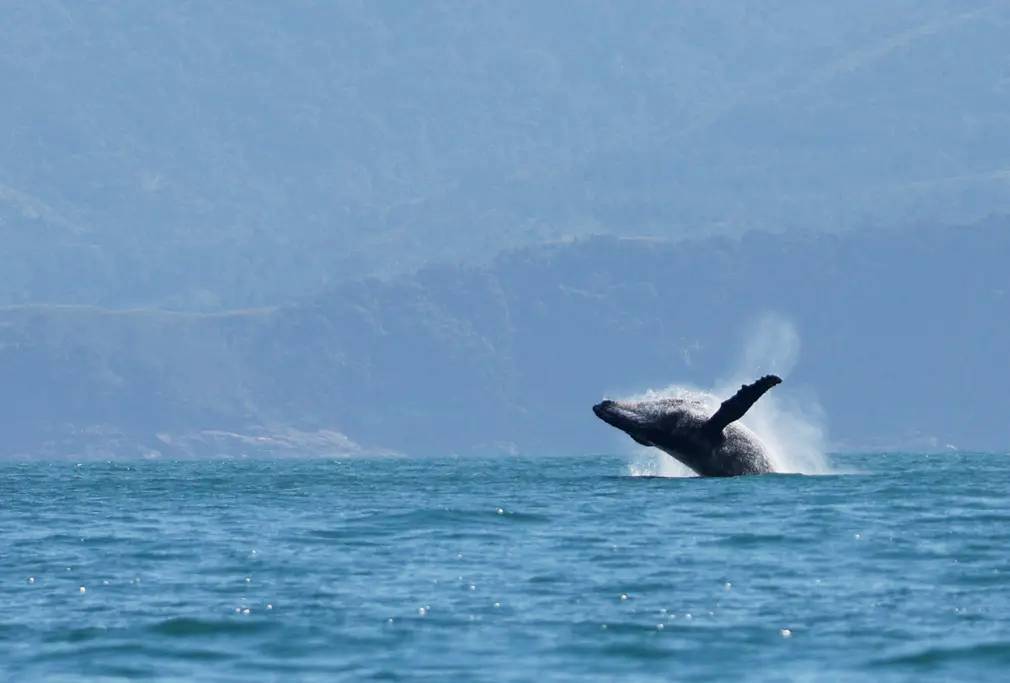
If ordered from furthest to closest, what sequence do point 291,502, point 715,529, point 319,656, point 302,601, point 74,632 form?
1. point 291,502
2. point 715,529
3. point 302,601
4. point 74,632
5. point 319,656

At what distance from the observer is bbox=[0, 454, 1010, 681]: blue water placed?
2597 centimetres

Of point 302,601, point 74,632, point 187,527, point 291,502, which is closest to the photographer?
point 74,632

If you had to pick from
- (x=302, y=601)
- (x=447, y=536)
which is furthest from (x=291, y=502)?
(x=302, y=601)

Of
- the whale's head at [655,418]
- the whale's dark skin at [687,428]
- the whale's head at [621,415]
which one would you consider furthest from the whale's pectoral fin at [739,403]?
the whale's head at [621,415]

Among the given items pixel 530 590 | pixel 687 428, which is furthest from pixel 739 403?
pixel 530 590

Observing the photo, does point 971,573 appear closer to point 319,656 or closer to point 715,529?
point 715,529

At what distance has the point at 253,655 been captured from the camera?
26609 millimetres

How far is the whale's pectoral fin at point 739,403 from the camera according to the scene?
150 feet

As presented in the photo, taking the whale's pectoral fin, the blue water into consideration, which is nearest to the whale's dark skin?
the whale's pectoral fin

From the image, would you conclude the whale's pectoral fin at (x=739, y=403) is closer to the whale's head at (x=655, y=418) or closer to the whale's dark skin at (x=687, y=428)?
the whale's dark skin at (x=687, y=428)

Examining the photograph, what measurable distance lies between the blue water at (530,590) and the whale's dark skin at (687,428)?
1327 millimetres

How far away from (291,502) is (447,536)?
15.7 m

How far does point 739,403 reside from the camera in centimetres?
4731

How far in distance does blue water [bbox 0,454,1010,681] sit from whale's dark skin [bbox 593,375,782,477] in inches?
52.2
